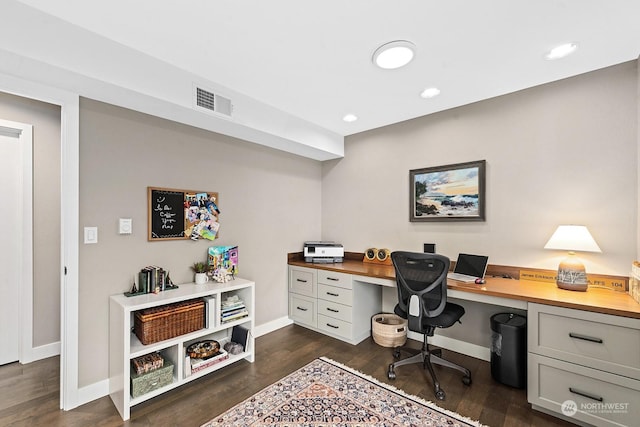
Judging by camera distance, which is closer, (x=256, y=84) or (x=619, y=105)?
(x=619, y=105)

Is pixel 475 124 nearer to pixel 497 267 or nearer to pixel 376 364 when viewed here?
pixel 497 267

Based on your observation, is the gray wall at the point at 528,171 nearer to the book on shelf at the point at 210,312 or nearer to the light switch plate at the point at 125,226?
the book on shelf at the point at 210,312

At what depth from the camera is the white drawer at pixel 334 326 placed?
299 centimetres

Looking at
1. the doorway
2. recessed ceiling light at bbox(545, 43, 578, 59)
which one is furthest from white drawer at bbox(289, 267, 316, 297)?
recessed ceiling light at bbox(545, 43, 578, 59)

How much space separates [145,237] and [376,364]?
2.28m

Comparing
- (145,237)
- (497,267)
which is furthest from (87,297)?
(497,267)

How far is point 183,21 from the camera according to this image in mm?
1649

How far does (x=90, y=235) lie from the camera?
2.09 meters

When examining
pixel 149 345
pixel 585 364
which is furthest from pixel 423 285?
pixel 149 345

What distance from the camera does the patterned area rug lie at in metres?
1.82

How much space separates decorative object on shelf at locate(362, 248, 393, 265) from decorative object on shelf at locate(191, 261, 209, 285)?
1.84 metres

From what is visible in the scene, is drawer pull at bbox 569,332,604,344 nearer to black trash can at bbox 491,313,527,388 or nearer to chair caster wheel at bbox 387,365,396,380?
black trash can at bbox 491,313,527,388

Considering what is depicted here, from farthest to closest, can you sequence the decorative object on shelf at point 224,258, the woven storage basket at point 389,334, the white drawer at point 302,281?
1. the white drawer at point 302,281
2. the woven storage basket at point 389,334
3. the decorative object on shelf at point 224,258

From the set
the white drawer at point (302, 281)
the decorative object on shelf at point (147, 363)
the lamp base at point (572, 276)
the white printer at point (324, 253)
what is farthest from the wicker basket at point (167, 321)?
the lamp base at point (572, 276)
